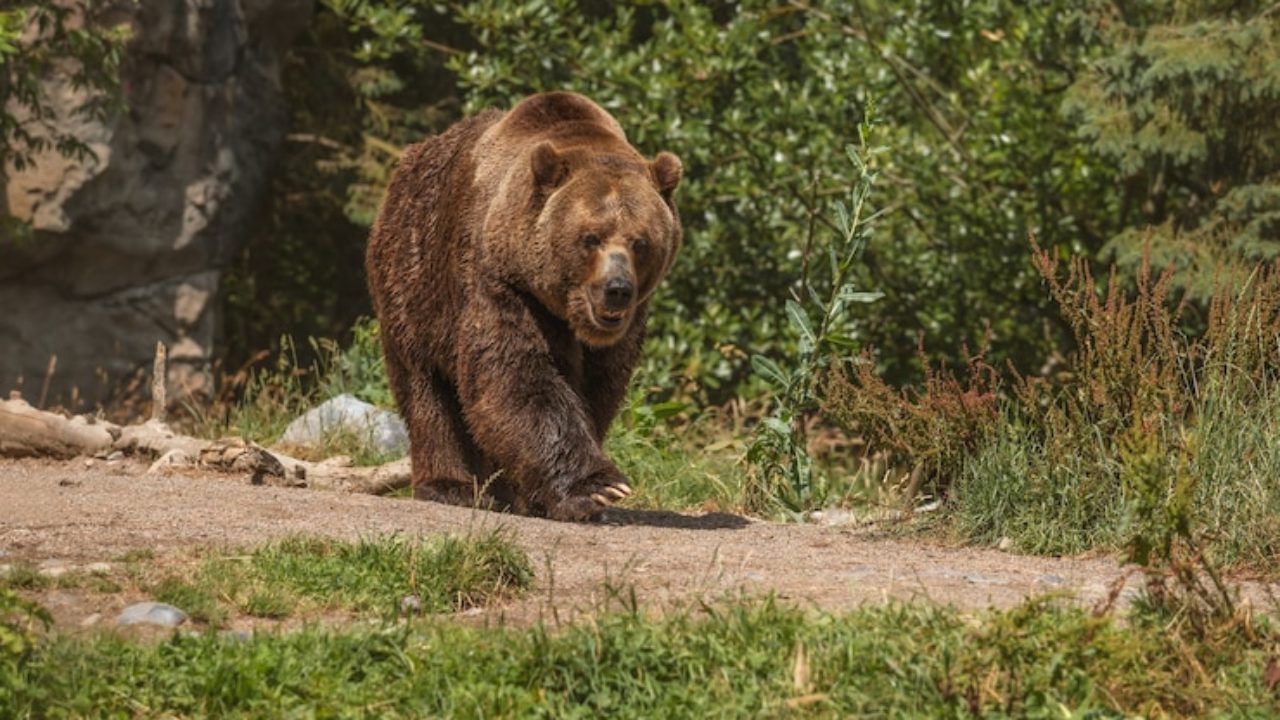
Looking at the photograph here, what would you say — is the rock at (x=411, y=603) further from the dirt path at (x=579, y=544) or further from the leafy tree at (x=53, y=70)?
the leafy tree at (x=53, y=70)

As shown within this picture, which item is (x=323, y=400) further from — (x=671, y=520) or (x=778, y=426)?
(x=671, y=520)

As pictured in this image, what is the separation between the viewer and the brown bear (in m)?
7.84

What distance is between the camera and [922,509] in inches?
309

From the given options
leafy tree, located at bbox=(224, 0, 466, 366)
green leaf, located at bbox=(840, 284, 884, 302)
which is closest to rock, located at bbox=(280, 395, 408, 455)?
green leaf, located at bbox=(840, 284, 884, 302)

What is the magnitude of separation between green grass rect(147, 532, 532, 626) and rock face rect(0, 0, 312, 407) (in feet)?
28.0

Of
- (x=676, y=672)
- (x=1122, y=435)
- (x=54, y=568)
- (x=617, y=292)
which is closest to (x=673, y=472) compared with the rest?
(x=617, y=292)

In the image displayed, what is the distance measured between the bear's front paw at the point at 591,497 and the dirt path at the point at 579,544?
10cm

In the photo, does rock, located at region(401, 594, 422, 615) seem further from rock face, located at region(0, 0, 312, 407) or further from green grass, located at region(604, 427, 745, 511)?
rock face, located at region(0, 0, 312, 407)

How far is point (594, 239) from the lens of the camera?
7844mm

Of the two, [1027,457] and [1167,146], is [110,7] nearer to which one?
[1167,146]

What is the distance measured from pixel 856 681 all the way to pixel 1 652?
6.86 feet

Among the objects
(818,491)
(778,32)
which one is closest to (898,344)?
(778,32)

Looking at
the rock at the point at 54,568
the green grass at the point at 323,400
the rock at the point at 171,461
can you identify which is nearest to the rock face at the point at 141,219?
the green grass at the point at 323,400

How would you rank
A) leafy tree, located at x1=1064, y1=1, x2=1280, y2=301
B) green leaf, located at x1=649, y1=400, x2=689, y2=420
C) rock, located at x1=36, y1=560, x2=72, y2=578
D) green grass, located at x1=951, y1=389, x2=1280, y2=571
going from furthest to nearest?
leafy tree, located at x1=1064, y1=1, x2=1280, y2=301
green leaf, located at x1=649, y1=400, x2=689, y2=420
green grass, located at x1=951, y1=389, x2=1280, y2=571
rock, located at x1=36, y1=560, x2=72, y2=578
